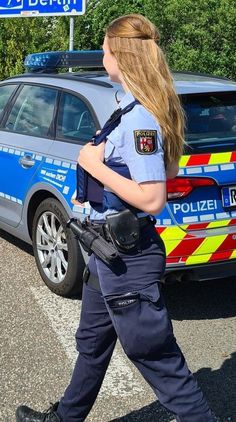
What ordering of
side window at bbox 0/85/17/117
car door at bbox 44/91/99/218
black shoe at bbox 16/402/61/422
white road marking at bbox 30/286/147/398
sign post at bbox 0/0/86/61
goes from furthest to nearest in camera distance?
sign post at bbox 0/0/86/61, side window at bbox 0/85/17/117, car door at bbox 44/91/99/218, white road marking at bbox 30/286/147/398, black shoe at bbox 16/402/61/422

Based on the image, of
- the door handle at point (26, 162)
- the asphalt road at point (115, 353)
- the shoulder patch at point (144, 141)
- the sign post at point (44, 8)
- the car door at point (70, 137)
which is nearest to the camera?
the shoulder patch at point (144, 141)

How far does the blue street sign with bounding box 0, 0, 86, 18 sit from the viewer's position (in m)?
8.86

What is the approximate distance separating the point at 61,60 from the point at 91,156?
3378mm

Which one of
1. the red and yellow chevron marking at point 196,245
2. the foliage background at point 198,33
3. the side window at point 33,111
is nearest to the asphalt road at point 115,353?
the red and yellow chevron marking at point 196,245

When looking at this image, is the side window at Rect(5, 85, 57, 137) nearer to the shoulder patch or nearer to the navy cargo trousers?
the navy cargo trousers

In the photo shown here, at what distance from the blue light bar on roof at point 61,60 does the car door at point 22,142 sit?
0.37m

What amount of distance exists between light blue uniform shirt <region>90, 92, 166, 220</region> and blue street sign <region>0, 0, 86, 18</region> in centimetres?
724

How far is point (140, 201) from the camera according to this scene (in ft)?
6.75

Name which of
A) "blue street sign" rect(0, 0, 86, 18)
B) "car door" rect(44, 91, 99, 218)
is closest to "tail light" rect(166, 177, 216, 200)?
"car door" rect(44, 91, 99, 218)

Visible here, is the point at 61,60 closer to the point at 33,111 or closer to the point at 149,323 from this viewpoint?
the point at 33,111

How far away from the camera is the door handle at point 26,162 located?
455 cm

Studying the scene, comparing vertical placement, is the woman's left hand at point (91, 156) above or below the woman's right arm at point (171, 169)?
above

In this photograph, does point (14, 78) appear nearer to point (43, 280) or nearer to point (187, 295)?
point (43, 280)

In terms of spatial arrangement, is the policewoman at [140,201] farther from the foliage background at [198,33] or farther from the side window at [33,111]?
the foliage background at [198,33]
